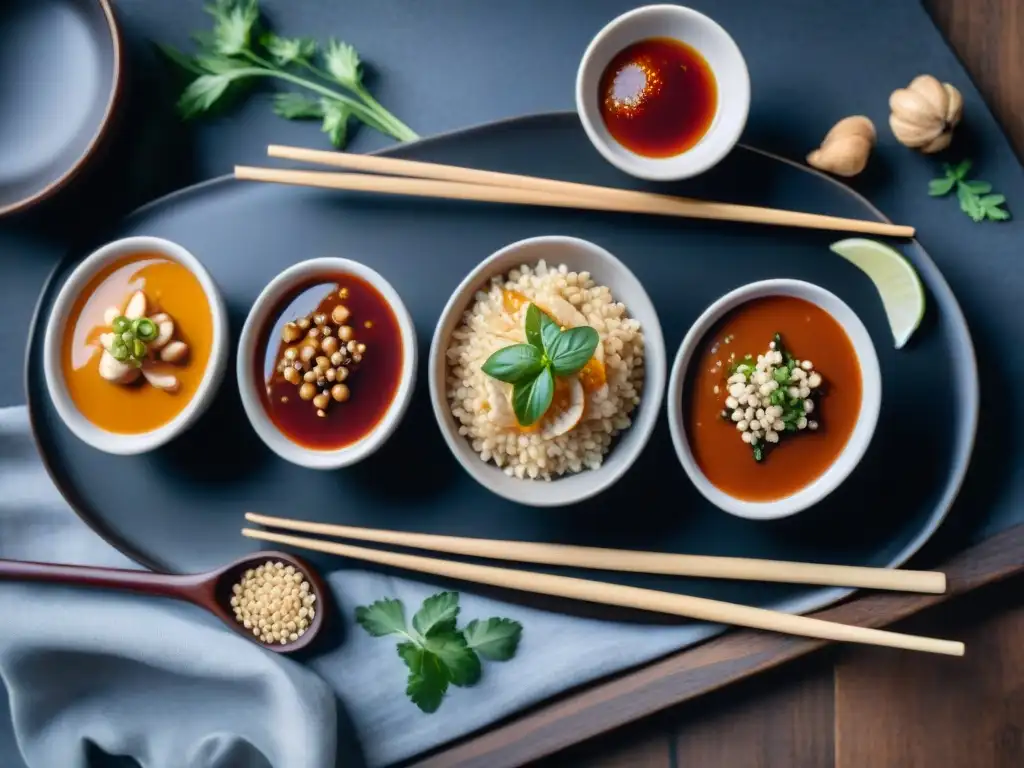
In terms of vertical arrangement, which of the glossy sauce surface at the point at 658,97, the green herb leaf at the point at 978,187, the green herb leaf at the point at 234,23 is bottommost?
the green herb leaf at the point at 978,187

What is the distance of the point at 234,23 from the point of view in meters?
2.08

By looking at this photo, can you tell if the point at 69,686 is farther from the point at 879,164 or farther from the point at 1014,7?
the point at 1014,7

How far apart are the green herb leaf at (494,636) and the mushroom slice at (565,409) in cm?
45

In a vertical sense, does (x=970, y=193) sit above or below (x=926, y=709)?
above

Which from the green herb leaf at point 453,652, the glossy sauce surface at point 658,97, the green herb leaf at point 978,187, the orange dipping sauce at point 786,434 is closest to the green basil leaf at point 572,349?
the orange dipping sauce at point 786,434

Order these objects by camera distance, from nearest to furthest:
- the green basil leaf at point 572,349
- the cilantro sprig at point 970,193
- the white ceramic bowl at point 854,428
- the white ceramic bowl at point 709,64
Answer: the green basil leaf at point 572,349 → the white ceramic bowl at point 854,428 → the white ceramic bowl at point 709,64 → the cilantro sprig at point 970,193

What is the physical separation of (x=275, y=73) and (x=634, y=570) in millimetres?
1373

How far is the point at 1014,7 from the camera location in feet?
6.99

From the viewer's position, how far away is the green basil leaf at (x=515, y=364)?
173 cm

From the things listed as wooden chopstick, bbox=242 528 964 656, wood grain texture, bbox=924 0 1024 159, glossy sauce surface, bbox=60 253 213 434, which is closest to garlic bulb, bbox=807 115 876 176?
wood grain texture, bbox=924 0 1024 159

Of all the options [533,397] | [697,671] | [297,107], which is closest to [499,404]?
[533,397]

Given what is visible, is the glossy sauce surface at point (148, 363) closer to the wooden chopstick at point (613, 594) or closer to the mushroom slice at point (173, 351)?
the mushroom slice at point (173, 351)

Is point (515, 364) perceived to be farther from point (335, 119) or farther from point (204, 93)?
point (204, 93)

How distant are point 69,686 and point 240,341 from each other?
38.1 inches
